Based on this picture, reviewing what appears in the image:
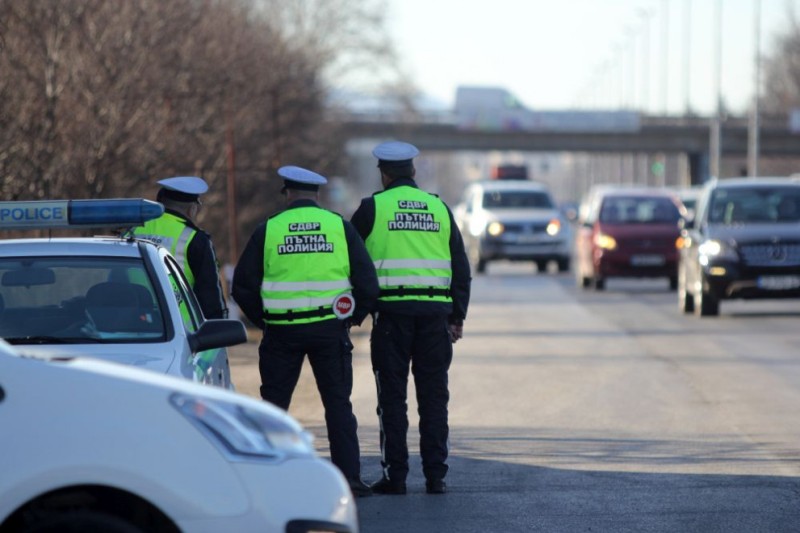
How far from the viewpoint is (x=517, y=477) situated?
980 cm

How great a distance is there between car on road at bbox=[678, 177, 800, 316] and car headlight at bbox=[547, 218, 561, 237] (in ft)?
44.3

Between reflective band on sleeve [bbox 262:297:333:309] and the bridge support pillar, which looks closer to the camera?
reflective band on sleeve [bbox 262:297:333:309]

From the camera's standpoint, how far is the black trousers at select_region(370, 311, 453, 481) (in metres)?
9.30

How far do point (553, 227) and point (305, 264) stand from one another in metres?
28.9

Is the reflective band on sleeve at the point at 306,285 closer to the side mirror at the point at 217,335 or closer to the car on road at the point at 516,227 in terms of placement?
the side mirror at the point at 217,335

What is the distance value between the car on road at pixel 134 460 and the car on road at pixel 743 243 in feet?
57.7

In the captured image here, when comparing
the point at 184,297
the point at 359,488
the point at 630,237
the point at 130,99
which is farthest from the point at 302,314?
the point at 630,237

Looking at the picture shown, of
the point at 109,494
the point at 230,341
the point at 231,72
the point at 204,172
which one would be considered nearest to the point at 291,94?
the point at 231,72

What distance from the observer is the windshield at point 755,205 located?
76.0 ft

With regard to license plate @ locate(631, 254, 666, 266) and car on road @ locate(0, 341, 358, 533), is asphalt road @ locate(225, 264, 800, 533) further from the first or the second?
license plate @ locate(631, 254, 666, 266)

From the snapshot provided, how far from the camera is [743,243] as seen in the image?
22500 millimetres

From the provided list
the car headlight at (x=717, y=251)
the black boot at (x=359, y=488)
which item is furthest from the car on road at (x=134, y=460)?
the car headlight at (x=717, y=251)

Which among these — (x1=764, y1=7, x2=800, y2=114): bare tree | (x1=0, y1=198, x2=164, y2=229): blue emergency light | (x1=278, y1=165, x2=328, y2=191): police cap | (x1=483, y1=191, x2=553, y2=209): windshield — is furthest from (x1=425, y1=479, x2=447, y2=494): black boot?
(x1=764, y1=7, x2=800, y2=114): bare tree

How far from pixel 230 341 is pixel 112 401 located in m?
2.28
